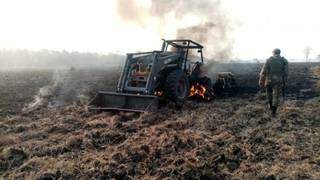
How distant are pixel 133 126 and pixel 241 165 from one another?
4.23 metres

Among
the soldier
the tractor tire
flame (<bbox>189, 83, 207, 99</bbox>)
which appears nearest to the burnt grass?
the tractor tire

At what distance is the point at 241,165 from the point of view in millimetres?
7945

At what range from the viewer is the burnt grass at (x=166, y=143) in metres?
7.71

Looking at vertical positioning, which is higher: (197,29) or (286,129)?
(197,29)

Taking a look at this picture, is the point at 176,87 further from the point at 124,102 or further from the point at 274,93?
the point at 274,93

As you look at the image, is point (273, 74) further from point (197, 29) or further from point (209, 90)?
point (197, 29)

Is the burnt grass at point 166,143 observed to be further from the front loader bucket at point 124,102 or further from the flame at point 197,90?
the flame at point 197,90

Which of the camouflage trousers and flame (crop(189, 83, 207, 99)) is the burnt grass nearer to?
the camouflage trousers

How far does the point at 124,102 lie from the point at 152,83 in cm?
106

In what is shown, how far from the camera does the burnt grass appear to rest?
771cm

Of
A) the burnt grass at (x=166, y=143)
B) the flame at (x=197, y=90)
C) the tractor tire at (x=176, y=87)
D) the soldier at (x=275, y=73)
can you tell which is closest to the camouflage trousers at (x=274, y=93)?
the soldier at (x=275, y=73)

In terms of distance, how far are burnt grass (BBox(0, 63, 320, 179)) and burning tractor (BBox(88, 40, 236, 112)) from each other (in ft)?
1.61

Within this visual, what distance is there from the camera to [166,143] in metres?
9.39

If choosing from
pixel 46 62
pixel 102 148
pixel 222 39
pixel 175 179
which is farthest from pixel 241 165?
pixel 46 62
